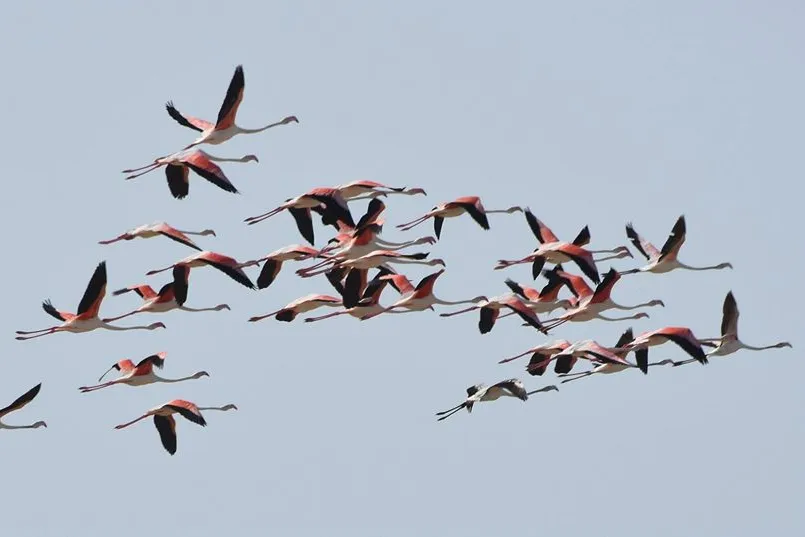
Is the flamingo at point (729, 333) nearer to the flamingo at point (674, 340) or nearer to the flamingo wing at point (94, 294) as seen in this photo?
the flamingo at point (674, 340)

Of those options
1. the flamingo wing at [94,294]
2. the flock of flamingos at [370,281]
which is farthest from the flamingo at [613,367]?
the flamingo wing at [94,294]

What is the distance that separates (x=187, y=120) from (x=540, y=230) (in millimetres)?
6293

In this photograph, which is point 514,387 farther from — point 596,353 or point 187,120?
point 187,120

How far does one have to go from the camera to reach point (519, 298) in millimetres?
42125

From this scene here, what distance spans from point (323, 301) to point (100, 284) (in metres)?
4.01

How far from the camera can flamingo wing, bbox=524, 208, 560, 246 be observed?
4262 cm

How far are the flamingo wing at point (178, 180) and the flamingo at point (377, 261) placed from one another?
7.62 feet

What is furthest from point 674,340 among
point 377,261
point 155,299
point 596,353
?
point 155,299

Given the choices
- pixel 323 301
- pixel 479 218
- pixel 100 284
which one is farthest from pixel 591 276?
pixel 100 284

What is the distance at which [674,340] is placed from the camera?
39875 mm

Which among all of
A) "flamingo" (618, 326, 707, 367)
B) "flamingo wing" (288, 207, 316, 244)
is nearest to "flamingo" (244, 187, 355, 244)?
"flamingo wing" (288, 207, 316, 244)

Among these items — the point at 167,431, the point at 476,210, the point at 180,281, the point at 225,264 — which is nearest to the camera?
the point at 225,264

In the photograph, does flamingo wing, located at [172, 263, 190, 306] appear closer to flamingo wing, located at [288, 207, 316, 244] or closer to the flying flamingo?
flamingo wing, located at [288, 207, 316, 244]

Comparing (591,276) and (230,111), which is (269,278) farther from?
(591,276)
